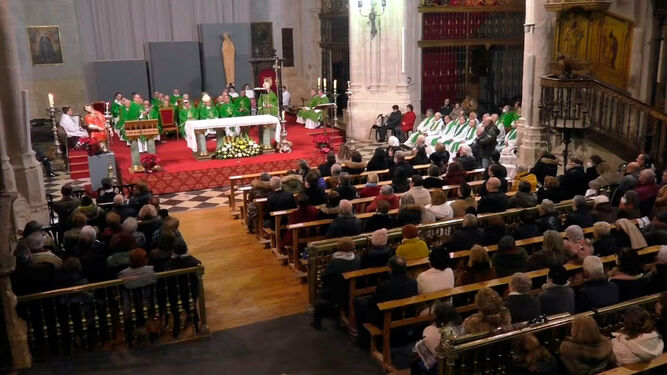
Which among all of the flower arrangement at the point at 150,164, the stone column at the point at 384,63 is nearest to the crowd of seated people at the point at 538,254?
the flower arrangement at the point at 150,164

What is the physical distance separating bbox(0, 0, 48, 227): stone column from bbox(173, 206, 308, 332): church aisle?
2341 mm

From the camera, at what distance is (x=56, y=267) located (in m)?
6.30

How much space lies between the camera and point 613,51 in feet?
41.9

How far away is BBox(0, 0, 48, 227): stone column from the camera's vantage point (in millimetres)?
9789

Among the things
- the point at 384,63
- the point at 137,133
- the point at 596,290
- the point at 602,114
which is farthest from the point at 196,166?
the point at 596,290

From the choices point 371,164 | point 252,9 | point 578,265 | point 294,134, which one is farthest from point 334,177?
point 252,9

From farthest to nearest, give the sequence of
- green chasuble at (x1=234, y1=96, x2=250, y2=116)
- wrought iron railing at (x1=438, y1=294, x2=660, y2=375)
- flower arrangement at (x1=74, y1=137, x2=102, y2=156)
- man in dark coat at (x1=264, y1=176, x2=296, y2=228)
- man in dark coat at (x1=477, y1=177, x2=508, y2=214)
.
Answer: green chasuble at (x1=234, y1=96, x2=250, y2=116), flower arrangement at (x1=74, y1=137, x2=102, y2=156), man in dark coat at (x1=264, y1=176, x2=296, y2=228), man in dark coat at (x1=477, y1=177, x2=508, y2=214), wrought iron railing at (x1=438, y1=294, x2=660, y2=375)

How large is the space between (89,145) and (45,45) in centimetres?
679

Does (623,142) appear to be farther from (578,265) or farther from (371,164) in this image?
(578,265)

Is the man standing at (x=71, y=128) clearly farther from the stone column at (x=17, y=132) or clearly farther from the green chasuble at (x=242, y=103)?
the stone column at (x=17, y=132)

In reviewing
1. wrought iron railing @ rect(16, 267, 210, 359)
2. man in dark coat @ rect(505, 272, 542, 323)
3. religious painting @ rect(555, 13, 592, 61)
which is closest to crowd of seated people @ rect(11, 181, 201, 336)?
wrought iron railing @ rect(16, 267, 210, 359)

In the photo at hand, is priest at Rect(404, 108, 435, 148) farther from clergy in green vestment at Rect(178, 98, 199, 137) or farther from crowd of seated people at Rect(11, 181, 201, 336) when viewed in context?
crowd of seated people at Rect(11, 181, 201, 336)

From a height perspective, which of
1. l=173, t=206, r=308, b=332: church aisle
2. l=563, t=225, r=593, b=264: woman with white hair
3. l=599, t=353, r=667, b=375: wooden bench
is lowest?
l=173, t=206, r=308, b=332: church aisle

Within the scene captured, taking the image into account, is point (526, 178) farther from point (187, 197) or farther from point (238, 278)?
point (187, 197)
